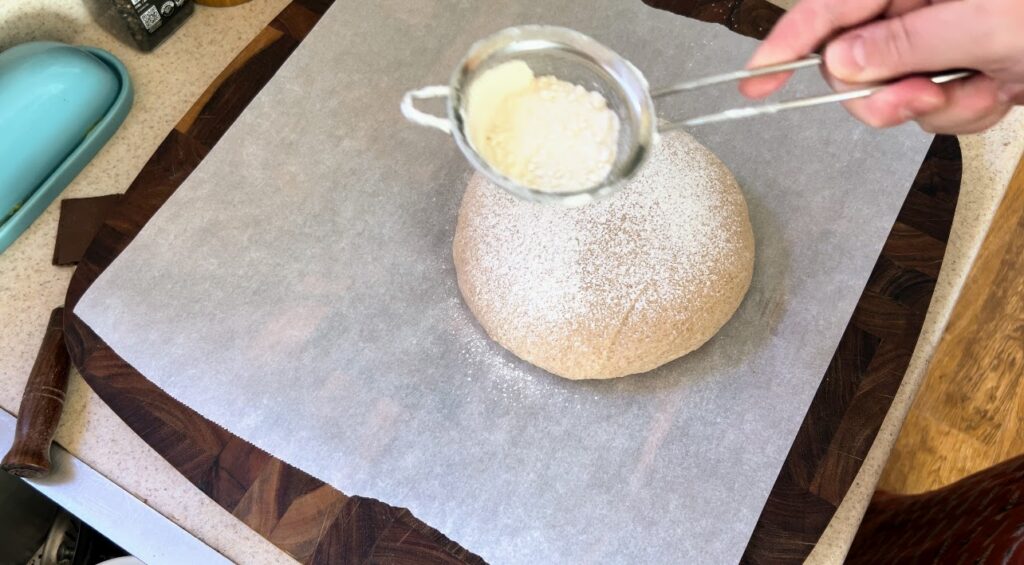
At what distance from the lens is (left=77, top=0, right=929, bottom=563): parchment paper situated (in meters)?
0.91

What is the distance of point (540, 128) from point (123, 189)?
695 mm

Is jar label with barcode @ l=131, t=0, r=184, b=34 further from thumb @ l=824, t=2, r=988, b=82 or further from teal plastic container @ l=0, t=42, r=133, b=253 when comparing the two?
thumb @ l=824, t=2, r=988, b=82

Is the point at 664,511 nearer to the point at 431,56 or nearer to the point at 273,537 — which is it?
the point at 273,537

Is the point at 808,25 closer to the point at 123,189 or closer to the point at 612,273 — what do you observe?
the point at 612,273

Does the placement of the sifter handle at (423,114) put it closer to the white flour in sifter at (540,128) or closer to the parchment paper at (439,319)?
the white flour in sifter at (540,128)

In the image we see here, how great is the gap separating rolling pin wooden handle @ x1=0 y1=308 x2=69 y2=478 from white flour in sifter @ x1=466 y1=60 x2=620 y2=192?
0.66 metres

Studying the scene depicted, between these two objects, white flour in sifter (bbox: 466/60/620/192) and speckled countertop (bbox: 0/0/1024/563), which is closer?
white flour in sifter (bbox: 466/60/620/192)

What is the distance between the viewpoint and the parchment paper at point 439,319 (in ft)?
2.99

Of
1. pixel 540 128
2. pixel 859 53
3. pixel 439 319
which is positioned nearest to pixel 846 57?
pixel 859 53

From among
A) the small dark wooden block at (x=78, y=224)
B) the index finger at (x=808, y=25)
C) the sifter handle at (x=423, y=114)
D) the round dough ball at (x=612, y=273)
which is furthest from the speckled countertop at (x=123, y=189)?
the sifter handle at (x=423, y=114)

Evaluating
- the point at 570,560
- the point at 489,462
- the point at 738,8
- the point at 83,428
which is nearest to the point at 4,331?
the point at 83,428

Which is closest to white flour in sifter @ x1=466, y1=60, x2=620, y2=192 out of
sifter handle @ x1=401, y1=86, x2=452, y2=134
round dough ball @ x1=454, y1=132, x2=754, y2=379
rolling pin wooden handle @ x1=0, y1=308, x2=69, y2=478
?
sifter handle @ x1=401, y1=86, x2=452, y2=134

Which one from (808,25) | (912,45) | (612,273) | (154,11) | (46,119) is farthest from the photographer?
(154,11)

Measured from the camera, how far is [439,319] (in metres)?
1.01
